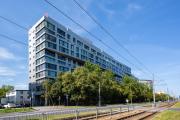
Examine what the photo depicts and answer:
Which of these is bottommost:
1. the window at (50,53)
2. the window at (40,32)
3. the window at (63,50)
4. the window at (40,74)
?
the window at (40,74)

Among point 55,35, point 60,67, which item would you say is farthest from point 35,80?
point 55,35

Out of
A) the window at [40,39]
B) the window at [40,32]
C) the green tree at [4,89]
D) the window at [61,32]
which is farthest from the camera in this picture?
the green tree at [4,89]

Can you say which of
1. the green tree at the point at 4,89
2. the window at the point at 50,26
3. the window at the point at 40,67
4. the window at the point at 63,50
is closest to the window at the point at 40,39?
the window at the point at 50,26

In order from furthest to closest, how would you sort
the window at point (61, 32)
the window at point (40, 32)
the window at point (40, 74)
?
the window at point (61, 32)
the window at point (40, 74)
the window at point (40, 32)

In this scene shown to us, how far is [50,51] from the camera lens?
116 meters

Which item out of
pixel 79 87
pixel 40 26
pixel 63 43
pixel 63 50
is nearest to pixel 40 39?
pixel 40 26

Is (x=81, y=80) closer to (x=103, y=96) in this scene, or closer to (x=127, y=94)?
(x=103, y=96)

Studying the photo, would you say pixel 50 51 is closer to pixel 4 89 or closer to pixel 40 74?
pixel 40 74

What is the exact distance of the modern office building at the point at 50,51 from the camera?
373ft

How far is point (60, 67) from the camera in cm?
12250

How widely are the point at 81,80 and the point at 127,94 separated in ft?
156

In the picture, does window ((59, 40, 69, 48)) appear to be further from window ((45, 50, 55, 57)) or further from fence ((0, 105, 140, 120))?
fence ((0, 105, 140, 120))

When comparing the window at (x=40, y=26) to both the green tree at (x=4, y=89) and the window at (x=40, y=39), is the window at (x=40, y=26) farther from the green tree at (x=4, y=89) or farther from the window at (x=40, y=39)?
the green tree at (x=4, y=89)

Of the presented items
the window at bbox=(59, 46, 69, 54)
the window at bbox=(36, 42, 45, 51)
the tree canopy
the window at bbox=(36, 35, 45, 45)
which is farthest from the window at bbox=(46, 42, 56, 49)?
the tree canopy
